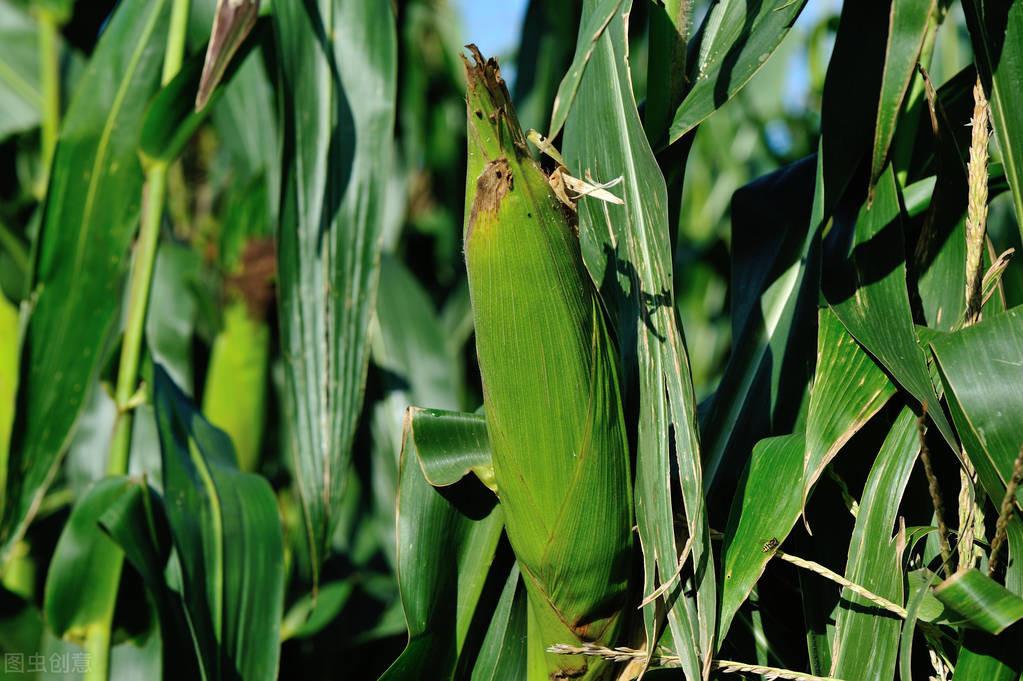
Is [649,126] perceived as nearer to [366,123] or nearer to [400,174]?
[366,123]

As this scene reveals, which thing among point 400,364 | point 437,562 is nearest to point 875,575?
point 437,562

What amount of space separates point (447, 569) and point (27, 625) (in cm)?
62

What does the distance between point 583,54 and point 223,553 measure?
0.54 metres

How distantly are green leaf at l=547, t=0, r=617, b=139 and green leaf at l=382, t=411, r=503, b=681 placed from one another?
23 centimetres

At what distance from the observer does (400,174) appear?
4.94 feet

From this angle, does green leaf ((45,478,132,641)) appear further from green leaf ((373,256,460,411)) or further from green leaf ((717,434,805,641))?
green leaf ((717,434,805,641))

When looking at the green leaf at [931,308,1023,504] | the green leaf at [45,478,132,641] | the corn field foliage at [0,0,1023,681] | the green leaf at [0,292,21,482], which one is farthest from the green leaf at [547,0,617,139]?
the green leaf at [0,292,21,482]

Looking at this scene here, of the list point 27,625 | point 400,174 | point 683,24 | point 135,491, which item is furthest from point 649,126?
point 400,174

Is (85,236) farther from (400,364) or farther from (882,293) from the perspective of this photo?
(882,293)

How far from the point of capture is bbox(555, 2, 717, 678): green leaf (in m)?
0.47

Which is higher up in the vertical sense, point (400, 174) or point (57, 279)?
point (400, 174)

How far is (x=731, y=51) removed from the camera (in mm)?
543

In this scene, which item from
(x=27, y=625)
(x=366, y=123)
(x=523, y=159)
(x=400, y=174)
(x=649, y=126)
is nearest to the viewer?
(x=523, y=159)

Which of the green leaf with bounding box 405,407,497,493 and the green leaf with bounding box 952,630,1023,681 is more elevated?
the green leaf with bounding box 405,407,497,493
